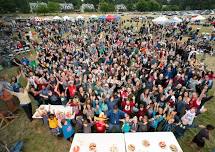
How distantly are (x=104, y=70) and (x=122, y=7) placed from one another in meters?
87.5

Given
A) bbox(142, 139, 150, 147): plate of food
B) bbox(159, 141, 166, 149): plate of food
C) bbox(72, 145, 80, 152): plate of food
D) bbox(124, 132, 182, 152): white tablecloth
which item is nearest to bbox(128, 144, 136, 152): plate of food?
bbox(124, 132, 182, 152): white tablecloth

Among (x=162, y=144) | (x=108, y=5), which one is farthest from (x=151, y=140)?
(x=108, y=5)

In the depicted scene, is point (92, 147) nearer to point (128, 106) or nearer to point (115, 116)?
point (115, 116)

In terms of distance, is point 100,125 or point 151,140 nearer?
point 151,140

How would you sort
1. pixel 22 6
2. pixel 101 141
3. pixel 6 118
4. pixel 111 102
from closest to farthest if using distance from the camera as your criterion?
pixel 101 141, pixel 111 102, pixel 6 118, pixel 22 6

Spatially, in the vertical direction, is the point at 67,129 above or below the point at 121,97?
below

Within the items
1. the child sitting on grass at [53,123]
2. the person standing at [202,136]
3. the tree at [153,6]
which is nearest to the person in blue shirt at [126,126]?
the person standing at [202,136]

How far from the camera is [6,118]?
8.41 metres

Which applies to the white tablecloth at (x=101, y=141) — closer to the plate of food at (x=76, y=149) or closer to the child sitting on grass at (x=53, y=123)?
the plate of food at (x=76, y=149)

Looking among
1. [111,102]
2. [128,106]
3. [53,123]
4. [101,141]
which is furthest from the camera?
[111,102]

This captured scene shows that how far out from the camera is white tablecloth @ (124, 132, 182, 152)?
5175mm

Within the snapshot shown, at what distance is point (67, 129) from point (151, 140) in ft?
8.78

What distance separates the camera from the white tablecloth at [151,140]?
517 cm

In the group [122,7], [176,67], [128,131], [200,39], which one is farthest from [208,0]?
[128,131]
